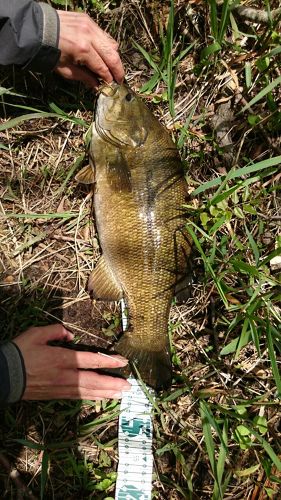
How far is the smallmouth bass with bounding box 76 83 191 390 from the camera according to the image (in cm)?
282

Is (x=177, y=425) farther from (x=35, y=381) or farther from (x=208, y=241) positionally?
(x=208, y=241)

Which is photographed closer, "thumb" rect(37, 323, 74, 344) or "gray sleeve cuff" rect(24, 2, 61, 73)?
"gray sleeve cuff" rect(24, 2, 61, 73)

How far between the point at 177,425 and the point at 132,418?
0.28m

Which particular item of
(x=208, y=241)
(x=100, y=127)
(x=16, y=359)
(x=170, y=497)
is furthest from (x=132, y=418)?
(x=100, y=127)

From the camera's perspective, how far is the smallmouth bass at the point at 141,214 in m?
2.82

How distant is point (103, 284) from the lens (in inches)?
118

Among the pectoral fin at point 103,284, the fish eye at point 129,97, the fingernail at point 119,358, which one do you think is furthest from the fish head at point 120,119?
the fingernail at point 119,358

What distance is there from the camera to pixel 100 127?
2855 mm

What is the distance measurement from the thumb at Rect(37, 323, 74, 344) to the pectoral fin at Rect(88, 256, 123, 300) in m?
0.27

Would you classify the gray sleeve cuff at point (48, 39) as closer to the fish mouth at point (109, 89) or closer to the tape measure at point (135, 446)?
the fish mouth at point (109, 89)

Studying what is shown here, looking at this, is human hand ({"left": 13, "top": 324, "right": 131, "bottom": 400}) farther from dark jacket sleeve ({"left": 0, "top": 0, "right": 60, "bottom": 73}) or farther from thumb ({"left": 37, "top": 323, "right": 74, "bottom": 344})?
dark jacket sleeve ({"left": 0, "top": 0, "right": 60, "bottom": 73})

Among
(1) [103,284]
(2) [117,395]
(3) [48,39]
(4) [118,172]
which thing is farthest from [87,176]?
(2) [117,395]

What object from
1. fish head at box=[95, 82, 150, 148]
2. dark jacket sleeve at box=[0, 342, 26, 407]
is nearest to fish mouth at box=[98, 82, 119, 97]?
fish head at box=[95, 82, 150, 148]

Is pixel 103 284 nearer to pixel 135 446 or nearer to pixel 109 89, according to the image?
pixel 135 446
